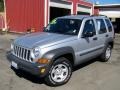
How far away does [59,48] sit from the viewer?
5.88 metres

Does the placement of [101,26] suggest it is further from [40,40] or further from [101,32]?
[40,40]

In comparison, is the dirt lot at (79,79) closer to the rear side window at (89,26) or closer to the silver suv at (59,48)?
the silver suv at (59,48)

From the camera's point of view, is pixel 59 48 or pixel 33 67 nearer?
pixel 33 67

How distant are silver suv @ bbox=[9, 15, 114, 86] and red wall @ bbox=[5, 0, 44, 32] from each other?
10277 millimetres

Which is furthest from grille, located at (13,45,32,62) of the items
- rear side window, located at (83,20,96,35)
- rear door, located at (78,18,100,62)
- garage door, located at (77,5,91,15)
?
garage door, located at (77,5,91,15)

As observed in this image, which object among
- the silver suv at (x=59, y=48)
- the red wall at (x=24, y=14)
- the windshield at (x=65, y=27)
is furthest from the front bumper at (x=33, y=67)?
the red wall at (x=24, y=14)

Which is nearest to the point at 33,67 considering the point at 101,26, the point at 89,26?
the point at 89,26

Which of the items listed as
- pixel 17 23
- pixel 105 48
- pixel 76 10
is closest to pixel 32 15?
pixel 17 23

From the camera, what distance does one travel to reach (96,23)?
25.3 ft

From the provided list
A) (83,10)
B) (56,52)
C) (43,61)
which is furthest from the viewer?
(83,10)

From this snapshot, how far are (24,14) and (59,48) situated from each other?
13457 millimetres

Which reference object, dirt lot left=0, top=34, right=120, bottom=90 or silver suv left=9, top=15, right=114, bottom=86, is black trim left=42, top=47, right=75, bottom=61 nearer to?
silver suv left=9, top=15, right=114, bottom=86

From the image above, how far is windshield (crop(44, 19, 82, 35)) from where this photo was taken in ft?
22.4

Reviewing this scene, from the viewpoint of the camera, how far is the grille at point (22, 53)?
229 inches
